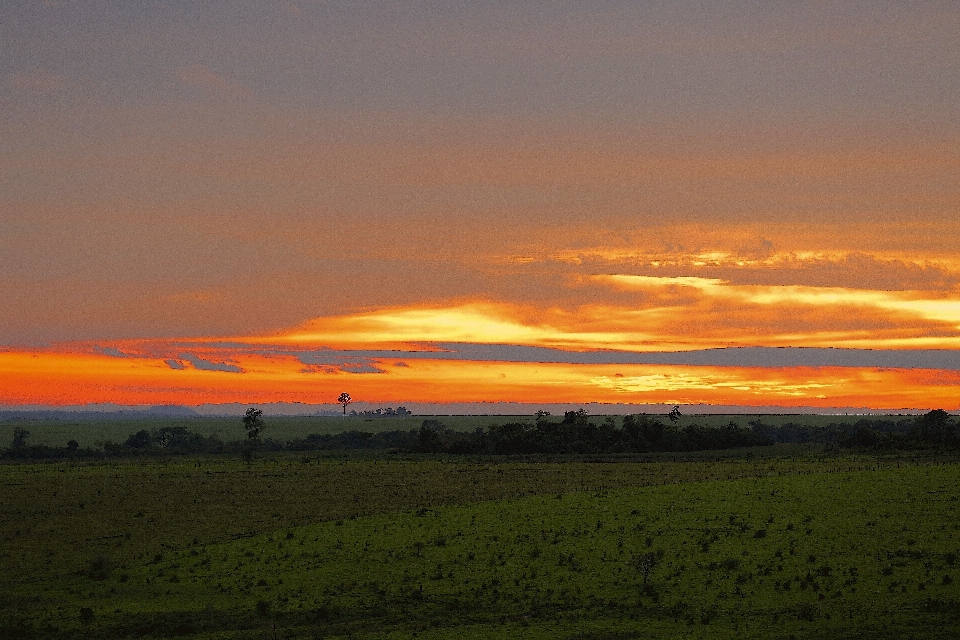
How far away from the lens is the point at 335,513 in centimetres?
7300

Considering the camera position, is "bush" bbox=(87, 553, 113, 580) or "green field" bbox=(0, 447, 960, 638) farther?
A: "bush" bbox=(87, 553, 113, 580)

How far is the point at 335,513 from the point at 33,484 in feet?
162

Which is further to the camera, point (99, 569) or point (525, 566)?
point (99, 569)

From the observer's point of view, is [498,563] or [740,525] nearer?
[498,563]

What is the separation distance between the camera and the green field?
3622 cm

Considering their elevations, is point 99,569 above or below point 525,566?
below

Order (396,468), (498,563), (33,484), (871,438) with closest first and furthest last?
1. (498,563)
2. (33,484)
3. (396,468)
4. (871,438)

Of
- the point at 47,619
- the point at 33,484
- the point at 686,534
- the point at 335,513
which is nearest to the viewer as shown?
the point at 47,619

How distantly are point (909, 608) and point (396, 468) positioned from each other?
96.2 m

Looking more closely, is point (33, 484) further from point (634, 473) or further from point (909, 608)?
point (909, 608)

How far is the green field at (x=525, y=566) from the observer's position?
119 ft

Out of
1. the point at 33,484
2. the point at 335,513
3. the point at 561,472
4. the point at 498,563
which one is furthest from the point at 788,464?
the point at 33,484

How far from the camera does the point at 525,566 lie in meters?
45.1

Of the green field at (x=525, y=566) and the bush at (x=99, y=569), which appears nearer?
the green field at (x=525, y=566)
